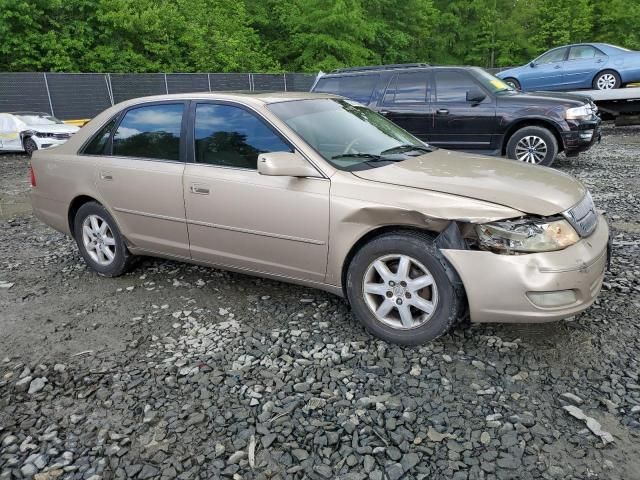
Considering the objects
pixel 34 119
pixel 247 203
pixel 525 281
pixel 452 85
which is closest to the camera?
pixel 525 281

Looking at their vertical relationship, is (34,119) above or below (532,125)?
below

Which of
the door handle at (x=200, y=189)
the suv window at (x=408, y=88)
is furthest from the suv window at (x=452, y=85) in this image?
the door handle at (x=200, y=189)

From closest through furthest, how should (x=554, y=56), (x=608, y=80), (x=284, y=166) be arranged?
(x=284, y=166) < (x=608, y=80) < (x=554, y=56)

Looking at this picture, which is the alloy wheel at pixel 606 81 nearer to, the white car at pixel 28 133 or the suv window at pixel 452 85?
the suv window at pixel 452 85

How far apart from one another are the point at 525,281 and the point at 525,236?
25 cm

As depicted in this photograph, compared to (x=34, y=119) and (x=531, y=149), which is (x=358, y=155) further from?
(x=34, y=119)

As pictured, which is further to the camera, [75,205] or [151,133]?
[75,205]

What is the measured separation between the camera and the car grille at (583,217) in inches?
116

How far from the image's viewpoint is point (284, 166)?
3188mm

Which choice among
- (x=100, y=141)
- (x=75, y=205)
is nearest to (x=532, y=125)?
(x=100, y=141)

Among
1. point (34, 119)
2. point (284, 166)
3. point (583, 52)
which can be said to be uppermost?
point (583, 52)

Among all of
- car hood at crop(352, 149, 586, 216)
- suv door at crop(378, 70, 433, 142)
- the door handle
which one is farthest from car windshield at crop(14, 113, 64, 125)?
car hood at crop(352, 149, 586, 216)

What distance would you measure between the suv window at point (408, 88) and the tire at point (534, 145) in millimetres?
1626

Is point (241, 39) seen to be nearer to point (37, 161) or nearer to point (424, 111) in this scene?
point (424, 111)
